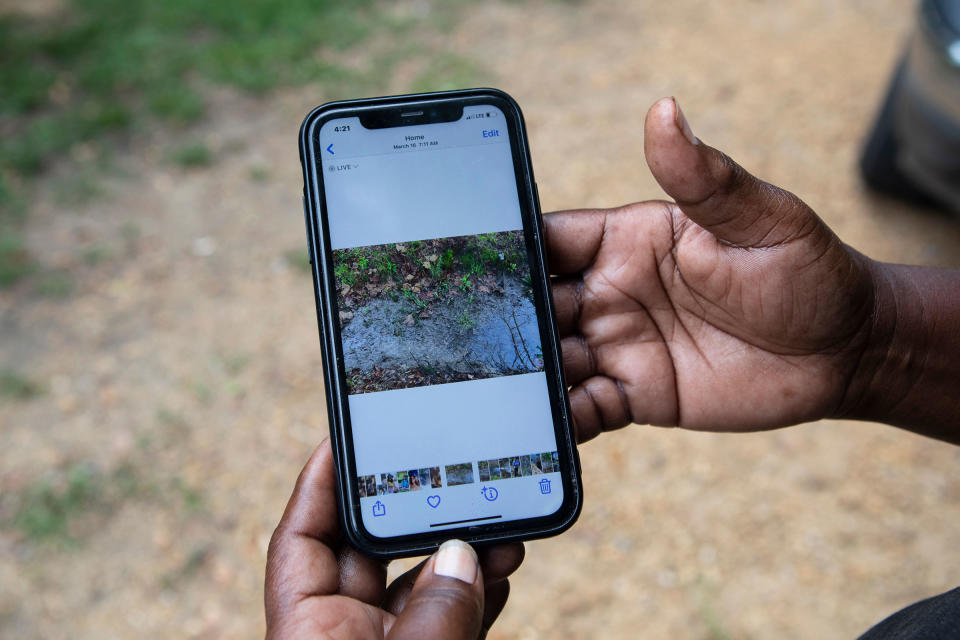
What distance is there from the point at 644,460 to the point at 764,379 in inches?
46.4

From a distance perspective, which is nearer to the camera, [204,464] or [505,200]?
[505,200]

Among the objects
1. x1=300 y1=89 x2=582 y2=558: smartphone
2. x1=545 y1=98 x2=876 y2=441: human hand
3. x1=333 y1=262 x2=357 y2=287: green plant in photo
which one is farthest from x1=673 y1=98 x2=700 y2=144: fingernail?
x1=333 y1=262 x2=357 y2=287: green plant in photo

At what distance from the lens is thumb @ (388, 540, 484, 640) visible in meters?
1.40

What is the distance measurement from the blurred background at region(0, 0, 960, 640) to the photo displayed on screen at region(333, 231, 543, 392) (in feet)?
4.42

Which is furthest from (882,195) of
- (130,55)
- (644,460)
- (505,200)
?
(130,55)

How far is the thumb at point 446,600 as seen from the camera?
140cm

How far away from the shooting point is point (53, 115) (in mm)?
4414

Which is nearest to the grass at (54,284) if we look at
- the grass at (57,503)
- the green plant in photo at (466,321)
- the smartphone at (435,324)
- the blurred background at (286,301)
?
the blurred background at (286,301)

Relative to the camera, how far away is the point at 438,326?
180 cm

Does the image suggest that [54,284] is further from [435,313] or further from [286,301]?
[435,313]

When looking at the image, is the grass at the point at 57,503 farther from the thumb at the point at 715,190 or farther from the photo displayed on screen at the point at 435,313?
the thumb at the point at 715,190

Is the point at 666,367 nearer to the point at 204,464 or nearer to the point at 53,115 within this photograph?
the point at 204,464

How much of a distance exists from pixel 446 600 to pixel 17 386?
2757 millimetres

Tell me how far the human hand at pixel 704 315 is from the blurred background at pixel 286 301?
1005 mm
